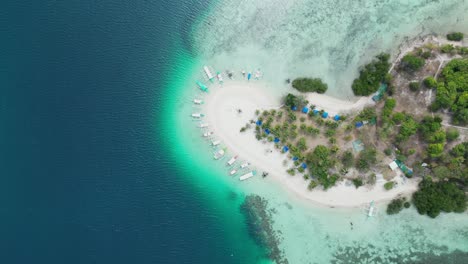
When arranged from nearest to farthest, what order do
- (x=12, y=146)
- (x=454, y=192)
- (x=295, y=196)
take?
(x=454, y=192)
(x=295, y=196)
(x=12, y=146)

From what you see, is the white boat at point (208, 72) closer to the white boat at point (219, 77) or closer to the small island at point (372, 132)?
the white boat at point (219, 77)

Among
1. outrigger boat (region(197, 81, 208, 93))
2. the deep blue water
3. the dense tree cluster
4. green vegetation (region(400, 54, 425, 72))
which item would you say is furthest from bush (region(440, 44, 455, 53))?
the deep blue water

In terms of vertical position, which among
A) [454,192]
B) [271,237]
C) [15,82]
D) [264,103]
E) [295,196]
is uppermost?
[15,82]

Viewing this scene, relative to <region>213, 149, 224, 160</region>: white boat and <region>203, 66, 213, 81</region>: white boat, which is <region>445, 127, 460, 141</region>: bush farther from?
<region>203, 66, 213, 81</region>: white boat

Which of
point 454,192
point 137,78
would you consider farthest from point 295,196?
point 137,78

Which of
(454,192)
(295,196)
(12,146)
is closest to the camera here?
(454,192)

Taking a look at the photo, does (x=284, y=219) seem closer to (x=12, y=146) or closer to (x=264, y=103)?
(x=264, y=103)

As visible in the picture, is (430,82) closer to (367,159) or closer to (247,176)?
(367,159)
